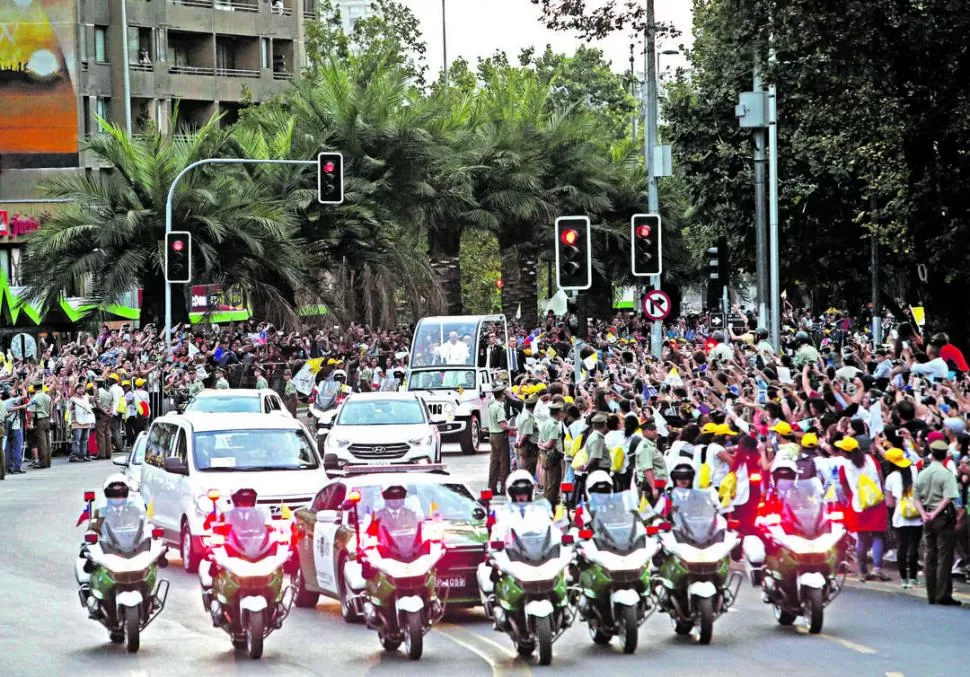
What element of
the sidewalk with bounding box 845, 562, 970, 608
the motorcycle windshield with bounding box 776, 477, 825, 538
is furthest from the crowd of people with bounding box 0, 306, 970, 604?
the motorcycle windshield with bounding box 776, 477, 825, 538

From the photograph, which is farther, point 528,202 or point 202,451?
point 528,202

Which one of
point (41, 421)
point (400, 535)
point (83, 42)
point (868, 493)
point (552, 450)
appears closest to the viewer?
point (400, 535)

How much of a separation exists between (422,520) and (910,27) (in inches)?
618

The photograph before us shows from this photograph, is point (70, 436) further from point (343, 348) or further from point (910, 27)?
point (910, 27)

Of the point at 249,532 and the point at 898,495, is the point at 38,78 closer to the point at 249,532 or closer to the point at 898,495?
the point at 898,495

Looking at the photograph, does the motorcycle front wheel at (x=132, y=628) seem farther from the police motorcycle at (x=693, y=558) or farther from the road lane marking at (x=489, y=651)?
the police motorcycle at (x=693, y=558)

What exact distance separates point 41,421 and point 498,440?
1367 cm

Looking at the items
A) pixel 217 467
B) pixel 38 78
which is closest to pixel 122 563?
pixel 217 467

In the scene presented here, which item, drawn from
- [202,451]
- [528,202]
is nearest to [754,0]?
[202,451]

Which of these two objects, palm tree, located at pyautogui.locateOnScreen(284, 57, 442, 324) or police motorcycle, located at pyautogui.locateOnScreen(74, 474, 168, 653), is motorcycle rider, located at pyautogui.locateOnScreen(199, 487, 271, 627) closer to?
police motorcycle, located at pyautogui.locateOnScreen(74, 474, 168, 653)

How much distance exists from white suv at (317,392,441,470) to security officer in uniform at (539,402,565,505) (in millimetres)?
4204

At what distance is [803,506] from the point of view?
15.5 m

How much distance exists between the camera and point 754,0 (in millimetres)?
28906

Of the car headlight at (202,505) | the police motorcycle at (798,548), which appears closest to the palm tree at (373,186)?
the car headlight at (202,505)
